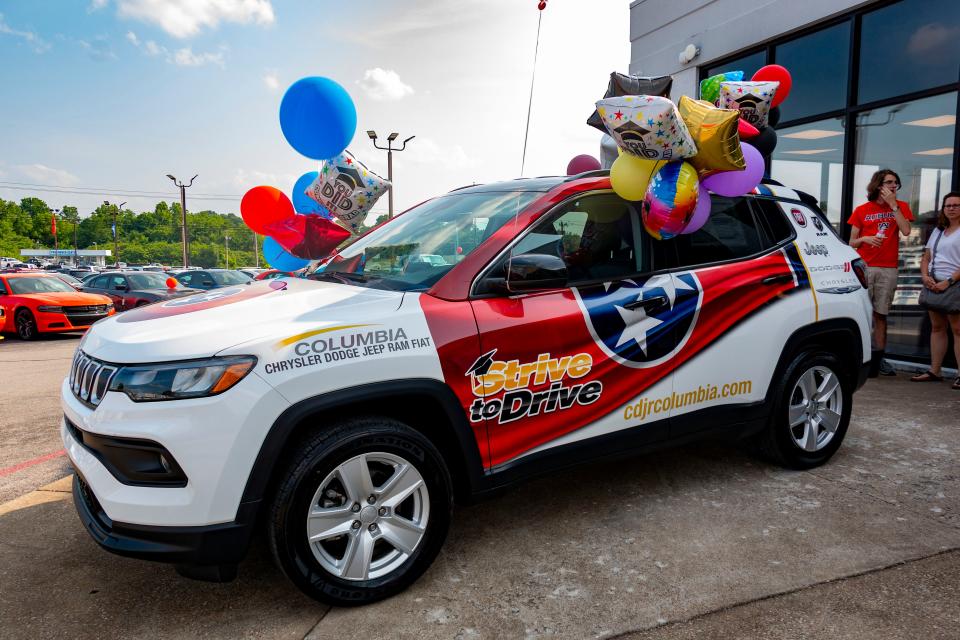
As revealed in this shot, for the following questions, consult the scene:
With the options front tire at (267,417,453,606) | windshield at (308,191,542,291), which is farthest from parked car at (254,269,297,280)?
front tire at (267,417,453,606)

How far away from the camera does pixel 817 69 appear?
8.21m

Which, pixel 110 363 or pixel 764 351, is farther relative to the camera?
pixel 764 351

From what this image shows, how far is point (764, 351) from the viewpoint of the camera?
3.57 metres

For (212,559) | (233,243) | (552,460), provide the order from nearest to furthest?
(212,559), (552,460), (233,243)

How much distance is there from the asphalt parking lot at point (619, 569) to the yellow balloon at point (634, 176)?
1.66 meters

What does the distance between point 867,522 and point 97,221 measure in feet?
501

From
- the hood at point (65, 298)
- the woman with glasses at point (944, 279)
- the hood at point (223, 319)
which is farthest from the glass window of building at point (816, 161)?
the hood at point (65, 298)

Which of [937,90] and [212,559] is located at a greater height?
[937,90]

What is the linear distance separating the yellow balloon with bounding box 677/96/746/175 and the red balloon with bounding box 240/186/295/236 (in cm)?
267

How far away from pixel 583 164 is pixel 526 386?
2.14 m

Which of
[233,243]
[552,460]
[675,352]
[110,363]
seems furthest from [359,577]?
[233,243]

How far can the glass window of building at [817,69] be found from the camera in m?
7.89

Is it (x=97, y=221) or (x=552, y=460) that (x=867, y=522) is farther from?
(x=97, y=221)

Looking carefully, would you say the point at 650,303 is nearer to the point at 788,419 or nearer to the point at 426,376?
the point at 426,376
